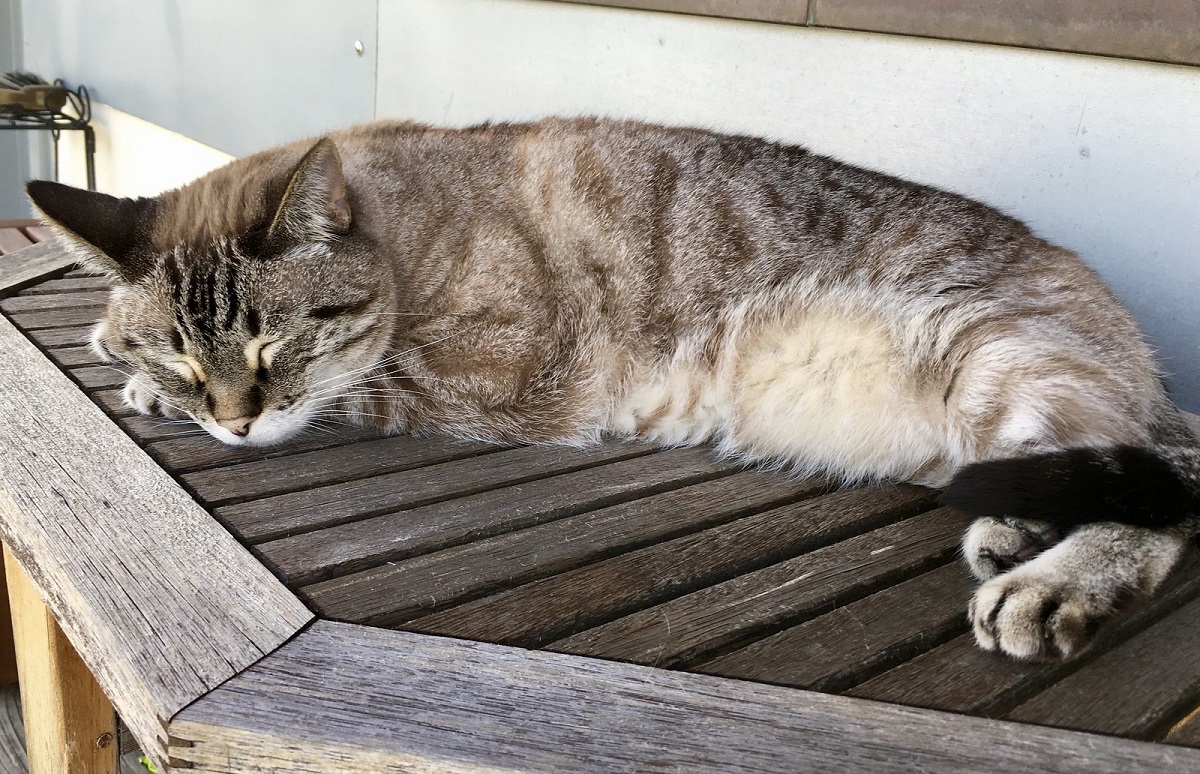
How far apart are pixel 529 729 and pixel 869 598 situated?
2.31 ft

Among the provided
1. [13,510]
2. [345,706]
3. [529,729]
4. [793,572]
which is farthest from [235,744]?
[793,572]

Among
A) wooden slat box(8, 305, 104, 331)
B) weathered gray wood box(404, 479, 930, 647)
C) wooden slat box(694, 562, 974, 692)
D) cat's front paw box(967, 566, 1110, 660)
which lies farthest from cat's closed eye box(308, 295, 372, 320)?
cat's front paw box(967, 566, 1110, 660)

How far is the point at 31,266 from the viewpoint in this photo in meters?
3.18

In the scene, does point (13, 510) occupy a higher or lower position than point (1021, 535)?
lower

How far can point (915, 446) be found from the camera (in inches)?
81.9

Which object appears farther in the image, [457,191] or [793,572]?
[457,191]

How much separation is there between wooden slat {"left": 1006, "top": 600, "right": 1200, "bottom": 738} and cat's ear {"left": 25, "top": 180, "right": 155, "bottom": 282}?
1987mm

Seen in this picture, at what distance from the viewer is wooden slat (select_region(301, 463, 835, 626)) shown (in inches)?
58.7

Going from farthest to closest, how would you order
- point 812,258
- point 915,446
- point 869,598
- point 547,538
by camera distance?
point 812,258
point 915,446
point 547,538
point 869,598

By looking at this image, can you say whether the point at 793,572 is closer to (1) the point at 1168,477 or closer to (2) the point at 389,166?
(1) the point at 1168,477

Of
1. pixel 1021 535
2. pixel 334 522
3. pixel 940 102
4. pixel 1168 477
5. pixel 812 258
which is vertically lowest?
pixel 334 522

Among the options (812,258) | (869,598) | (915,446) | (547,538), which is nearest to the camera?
(869,598)

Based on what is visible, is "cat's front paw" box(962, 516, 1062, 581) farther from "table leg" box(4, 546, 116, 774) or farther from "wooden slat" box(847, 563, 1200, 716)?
"table leg" box(4, 546, 116, 774)

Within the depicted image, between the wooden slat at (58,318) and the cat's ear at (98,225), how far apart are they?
2.45ft
